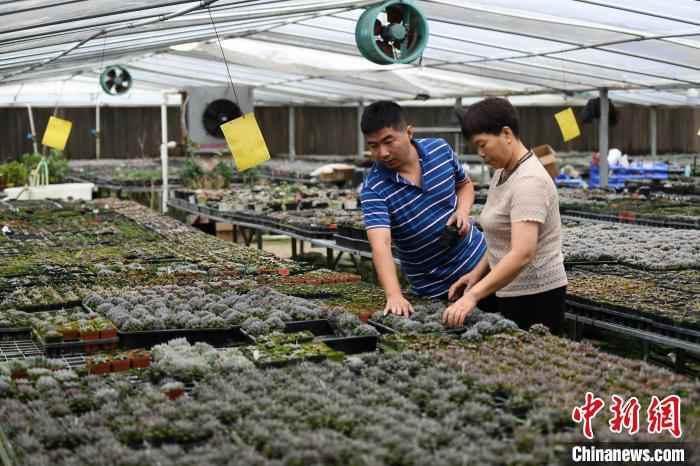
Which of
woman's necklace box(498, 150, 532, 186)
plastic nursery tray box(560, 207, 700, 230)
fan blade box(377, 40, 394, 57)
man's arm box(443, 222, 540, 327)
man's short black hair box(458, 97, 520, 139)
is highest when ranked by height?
fan blade box(377, 40, 394, 57)

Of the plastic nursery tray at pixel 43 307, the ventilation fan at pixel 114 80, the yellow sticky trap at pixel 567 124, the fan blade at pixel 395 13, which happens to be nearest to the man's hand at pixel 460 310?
the plastic nursery tray at pixel 43 307

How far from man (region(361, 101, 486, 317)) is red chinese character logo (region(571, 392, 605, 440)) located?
4.24 feet

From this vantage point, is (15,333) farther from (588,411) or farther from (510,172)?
(588,411)

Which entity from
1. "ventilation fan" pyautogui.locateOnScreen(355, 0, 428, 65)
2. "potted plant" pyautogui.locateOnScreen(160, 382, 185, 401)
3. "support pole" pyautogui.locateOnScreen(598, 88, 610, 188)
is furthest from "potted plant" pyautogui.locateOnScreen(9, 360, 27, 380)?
"support pole" pyautogui.locateOnScreen(598, 88, 610, 188)

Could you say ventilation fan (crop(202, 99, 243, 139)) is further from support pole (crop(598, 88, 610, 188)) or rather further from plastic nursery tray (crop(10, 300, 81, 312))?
plastic nursery tray (crop(10, 300, 81, 312))

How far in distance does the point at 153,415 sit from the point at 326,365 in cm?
74

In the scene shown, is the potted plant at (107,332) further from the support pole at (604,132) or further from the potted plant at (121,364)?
the support pole at (604,132)

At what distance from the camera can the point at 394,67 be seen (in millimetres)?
13430

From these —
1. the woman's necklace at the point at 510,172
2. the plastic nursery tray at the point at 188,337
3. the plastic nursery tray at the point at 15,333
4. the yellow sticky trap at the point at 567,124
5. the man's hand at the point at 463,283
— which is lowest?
the plastic nursery tray at the point at 15,333

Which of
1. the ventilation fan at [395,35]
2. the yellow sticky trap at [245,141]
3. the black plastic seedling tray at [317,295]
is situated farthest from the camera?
the ventilation fan at [395,35]

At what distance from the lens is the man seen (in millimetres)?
3967

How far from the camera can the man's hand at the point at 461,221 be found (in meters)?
4.21

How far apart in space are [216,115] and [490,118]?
11047 millimetres

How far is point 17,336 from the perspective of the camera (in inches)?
161
